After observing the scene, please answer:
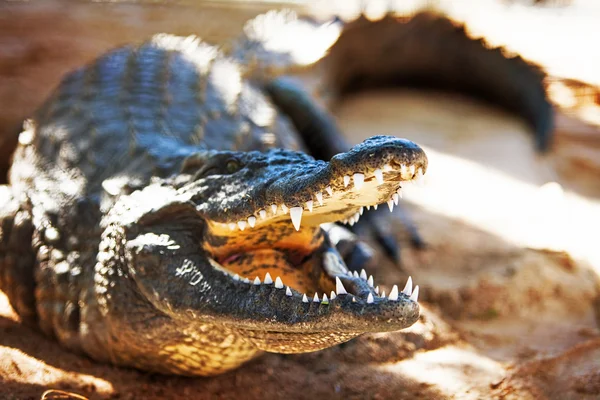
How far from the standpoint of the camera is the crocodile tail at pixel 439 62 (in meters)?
5.78

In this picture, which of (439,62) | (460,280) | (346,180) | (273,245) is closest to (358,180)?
(346,180)

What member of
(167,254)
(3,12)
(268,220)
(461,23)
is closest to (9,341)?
(167,254)

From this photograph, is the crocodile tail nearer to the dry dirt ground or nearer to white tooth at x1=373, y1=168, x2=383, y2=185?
the dry dirt ground

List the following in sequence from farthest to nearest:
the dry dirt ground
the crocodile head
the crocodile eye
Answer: the dry dirt ground < the crocodile eye < the crocodile head

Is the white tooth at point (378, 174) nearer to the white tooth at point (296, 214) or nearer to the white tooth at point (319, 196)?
the white tooth at point (319, 196)

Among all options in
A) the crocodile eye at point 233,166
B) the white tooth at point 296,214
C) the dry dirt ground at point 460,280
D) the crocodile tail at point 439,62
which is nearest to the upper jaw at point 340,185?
the white tooth at point 296,214

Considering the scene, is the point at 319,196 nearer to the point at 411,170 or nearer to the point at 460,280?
the point at 411,170

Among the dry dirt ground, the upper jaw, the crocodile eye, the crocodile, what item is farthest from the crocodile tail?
the upper jaw

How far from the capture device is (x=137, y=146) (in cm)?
314

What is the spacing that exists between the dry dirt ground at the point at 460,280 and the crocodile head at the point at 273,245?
21.1 inches

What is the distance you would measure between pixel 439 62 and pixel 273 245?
14.1 feet

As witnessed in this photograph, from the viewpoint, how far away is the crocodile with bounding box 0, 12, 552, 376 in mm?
2074

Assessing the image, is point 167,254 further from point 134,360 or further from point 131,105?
point 131,105

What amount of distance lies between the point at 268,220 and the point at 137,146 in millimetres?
1119
